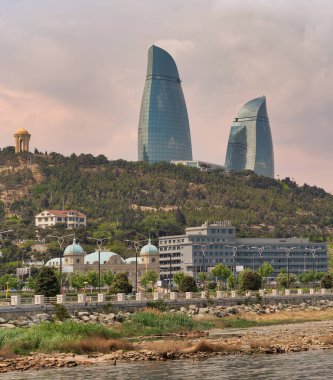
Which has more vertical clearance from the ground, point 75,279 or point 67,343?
point 75,279

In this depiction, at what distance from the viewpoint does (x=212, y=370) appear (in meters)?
60.8

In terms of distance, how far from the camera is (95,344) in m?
71.2

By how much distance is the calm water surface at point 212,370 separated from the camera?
58344 millimetres

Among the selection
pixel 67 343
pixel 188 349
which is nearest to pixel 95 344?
pixel 67 343

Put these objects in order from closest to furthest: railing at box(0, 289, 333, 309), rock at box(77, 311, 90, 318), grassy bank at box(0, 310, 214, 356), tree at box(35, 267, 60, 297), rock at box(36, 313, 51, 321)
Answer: grassy bank at box(0, 310, 214, 356), rock at box(36, 313, 51, 321), rock at box(77, 311, 90, 318), railing at box(0, 289, 333, 309), tree at box(35, 267, 60, 297)

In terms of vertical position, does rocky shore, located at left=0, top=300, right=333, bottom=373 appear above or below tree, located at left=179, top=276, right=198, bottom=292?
below

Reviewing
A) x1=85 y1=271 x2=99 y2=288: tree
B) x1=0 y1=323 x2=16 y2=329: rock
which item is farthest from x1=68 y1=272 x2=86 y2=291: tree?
x1=0 y1=323 x2=16 y2=329: rock

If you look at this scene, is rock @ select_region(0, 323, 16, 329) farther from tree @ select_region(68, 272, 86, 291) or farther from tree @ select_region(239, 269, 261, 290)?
tree @ select_region(68, 272, 86, 291)

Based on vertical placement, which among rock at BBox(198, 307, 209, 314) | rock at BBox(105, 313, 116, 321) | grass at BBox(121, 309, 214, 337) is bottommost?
grass at BBox(121, 309, 214, 337)

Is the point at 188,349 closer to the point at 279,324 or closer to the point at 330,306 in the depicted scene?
the point at 279,324

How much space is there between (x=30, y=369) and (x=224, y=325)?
41.8 metres

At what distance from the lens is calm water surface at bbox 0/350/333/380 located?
58.3 m

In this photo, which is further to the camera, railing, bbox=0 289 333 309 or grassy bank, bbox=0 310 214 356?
railing, bbox=0 289 333 309

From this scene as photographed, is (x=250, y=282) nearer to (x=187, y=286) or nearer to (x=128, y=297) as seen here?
(x=187, y=286)
